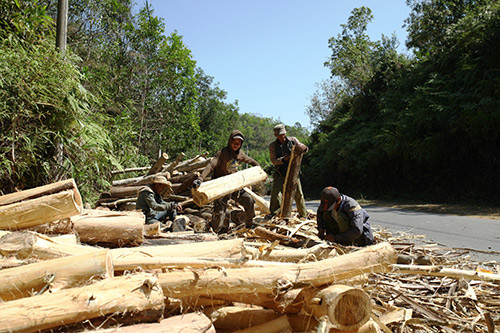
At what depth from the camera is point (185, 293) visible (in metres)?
2.33

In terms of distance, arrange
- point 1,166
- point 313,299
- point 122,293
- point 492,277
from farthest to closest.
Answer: point 1,166 → point 492,277 → point 313,299 → point 122,293

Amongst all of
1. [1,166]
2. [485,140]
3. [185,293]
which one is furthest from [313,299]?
[485,140]

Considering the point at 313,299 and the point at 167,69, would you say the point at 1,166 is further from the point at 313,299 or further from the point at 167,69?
the point at 167,69

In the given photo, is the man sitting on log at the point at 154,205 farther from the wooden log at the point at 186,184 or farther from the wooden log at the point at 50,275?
the wooden log at the point at 50,275

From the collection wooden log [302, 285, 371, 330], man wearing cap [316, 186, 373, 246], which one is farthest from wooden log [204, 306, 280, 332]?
man wearing cap [316, 186, 373, 246]

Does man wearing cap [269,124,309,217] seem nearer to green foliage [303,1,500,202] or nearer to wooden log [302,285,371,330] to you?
wooden log [302,285,371,330]

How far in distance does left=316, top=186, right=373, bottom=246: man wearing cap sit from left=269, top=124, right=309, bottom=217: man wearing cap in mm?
1991

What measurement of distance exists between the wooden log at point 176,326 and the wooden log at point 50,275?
435mm

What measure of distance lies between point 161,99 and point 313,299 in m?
25.0

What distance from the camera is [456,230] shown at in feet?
24.4

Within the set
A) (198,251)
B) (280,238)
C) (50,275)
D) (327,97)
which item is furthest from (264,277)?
(327,97)

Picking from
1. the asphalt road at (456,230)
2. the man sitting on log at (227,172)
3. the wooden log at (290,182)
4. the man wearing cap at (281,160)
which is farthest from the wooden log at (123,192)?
the asphalt road at (456,230)

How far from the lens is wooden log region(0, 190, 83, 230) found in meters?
3.47

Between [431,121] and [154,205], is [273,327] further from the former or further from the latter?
[431,121]
